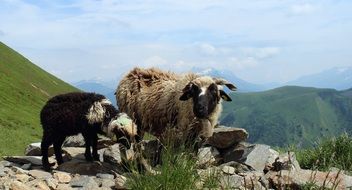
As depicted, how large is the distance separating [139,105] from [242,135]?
373 cm

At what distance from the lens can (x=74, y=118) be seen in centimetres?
1373

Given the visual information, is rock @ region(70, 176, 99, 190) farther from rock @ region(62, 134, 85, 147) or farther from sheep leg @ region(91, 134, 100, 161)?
rock @ region(62, 134, 85, 147)

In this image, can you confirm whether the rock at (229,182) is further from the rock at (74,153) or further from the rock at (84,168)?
the rock at (74,153)

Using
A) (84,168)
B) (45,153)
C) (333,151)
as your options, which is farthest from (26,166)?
(333,151)

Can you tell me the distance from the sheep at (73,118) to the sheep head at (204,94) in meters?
2.21

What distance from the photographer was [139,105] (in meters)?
15.3

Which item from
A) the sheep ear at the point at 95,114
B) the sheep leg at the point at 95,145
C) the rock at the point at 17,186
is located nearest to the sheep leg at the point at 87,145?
the sheep leg at the point at 95,145

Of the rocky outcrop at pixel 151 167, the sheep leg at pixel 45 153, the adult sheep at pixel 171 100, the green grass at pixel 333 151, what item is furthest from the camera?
the green grass at pixel 333 151

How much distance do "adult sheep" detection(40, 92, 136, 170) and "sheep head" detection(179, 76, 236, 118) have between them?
2.20 meters

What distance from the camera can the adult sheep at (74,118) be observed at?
13695mm

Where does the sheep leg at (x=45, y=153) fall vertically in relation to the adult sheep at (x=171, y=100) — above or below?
below

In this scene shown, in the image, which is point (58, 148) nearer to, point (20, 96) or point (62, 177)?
point (62, 177)

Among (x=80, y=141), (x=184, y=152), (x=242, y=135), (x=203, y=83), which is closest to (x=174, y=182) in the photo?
(x=184, y=152)

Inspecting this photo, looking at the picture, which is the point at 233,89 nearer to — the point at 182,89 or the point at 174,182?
the point at 182,89
